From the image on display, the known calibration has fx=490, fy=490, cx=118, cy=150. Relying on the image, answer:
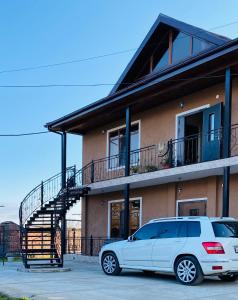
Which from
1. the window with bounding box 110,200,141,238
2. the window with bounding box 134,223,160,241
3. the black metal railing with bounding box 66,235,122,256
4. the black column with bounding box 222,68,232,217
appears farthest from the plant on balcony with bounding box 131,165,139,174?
the window with bounding box 134,223,160,241

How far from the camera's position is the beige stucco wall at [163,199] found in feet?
52.2

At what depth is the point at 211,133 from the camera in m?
16.1

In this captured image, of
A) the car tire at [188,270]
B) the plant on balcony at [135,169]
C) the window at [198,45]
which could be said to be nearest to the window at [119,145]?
the plant on balcony at [135,169]

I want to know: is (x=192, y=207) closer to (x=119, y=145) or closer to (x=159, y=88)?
(x=159, y=88)

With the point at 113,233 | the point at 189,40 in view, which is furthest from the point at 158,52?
the point at 113,233

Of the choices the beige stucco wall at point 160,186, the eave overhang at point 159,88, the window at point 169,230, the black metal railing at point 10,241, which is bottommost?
the black metal railing at point 10,241

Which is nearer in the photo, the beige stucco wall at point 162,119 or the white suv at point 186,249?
the white suv at point 186,249

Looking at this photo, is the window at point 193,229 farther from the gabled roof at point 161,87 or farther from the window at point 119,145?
the window at point 119,145

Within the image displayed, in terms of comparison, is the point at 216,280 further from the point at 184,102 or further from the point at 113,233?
the point at 113,233

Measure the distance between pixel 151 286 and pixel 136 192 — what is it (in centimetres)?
872

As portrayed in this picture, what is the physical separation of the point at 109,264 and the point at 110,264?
0.04 m

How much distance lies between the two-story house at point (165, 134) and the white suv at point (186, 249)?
213 cm

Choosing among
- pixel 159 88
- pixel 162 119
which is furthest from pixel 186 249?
pixel 162 119

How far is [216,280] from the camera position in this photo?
40.5ft
